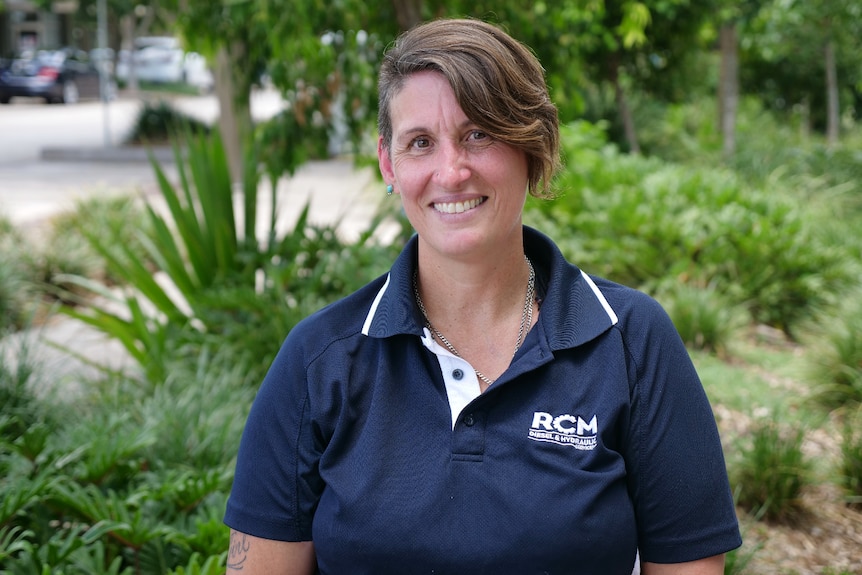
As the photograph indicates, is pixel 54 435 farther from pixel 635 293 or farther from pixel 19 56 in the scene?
pixel 19 56

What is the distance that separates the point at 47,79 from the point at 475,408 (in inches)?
1291

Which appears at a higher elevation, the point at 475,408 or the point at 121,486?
the point at 475,408

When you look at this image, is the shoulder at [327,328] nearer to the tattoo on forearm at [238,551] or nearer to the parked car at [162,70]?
the tattoo on forearm at [238,551]

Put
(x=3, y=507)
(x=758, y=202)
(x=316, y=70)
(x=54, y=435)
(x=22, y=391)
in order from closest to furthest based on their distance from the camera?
(x=3, y=507) < (x=54, y=435) < (x=22, y=391) < (x=316, y=70) < (x=758, y=202)

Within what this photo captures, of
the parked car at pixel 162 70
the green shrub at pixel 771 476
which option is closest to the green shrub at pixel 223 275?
the green shrub at pixel 771 476

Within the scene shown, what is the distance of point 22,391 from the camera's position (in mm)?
3986

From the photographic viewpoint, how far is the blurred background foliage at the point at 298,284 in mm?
3172

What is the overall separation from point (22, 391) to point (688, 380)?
2995 mm

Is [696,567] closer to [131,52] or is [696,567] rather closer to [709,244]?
[709,244]

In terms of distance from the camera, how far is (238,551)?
2.00 meters

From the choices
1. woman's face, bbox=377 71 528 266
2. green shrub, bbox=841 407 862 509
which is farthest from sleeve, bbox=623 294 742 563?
green shrub, bbox=841 407 862 509

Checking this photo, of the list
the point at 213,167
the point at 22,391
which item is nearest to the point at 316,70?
the point at 213,167

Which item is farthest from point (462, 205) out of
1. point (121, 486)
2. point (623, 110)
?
point (623, 110)

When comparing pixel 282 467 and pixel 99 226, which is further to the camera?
pixel 99 226
